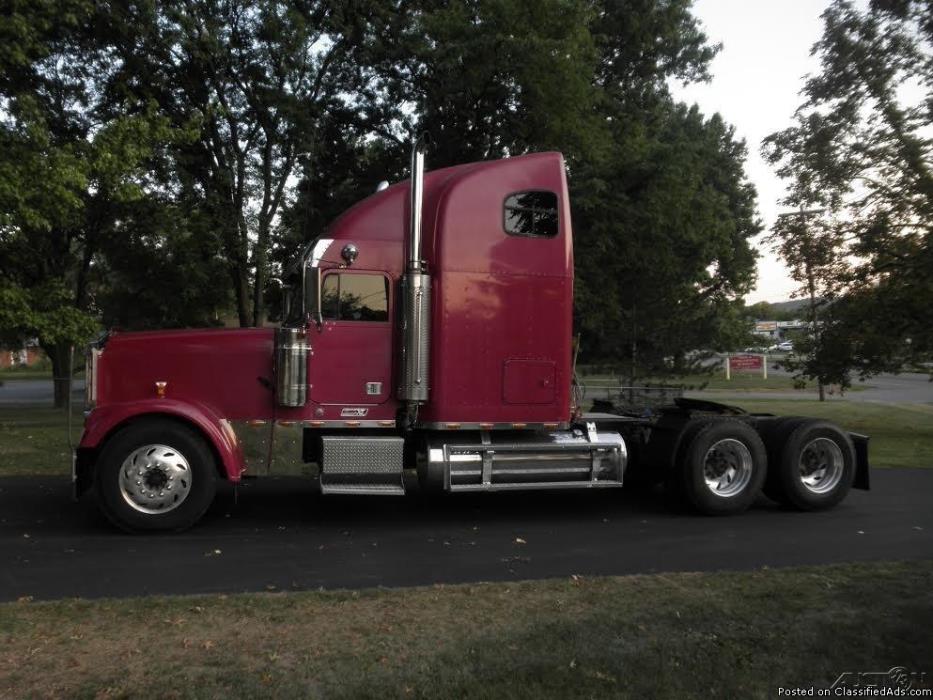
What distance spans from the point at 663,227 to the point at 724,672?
1373cm

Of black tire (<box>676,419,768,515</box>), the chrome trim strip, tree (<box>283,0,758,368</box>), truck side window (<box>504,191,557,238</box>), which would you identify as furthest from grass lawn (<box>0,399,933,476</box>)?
tree (<box>283,0,758,368</box>)

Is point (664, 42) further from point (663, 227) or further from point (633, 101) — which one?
point (663, 227)

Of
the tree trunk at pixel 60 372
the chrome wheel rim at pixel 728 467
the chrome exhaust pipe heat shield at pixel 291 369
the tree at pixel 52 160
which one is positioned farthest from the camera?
the tree trunk at pixel 60 372

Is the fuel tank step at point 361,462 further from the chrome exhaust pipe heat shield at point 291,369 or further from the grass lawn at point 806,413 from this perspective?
the grass lawn at point 806,413

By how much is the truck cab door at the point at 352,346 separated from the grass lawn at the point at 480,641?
2.71 meters

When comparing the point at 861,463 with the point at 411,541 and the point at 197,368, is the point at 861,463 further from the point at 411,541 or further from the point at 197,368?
the point at 197,368

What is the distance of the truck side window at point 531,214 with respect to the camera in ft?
25.3

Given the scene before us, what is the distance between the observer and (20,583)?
5422 millimetres

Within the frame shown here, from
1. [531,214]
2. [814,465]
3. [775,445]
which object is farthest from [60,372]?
[814,465]

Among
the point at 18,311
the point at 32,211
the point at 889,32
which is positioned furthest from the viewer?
the point at 18,311

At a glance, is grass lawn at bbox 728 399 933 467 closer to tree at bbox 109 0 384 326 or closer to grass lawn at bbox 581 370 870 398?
grass lawn at bbox 581 370 870 398

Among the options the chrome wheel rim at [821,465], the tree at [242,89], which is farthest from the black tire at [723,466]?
the tree at [242,89]

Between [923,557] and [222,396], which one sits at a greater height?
[222,396]

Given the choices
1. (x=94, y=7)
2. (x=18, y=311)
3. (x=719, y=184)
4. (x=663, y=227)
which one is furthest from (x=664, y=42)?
(x=18, y=311)
